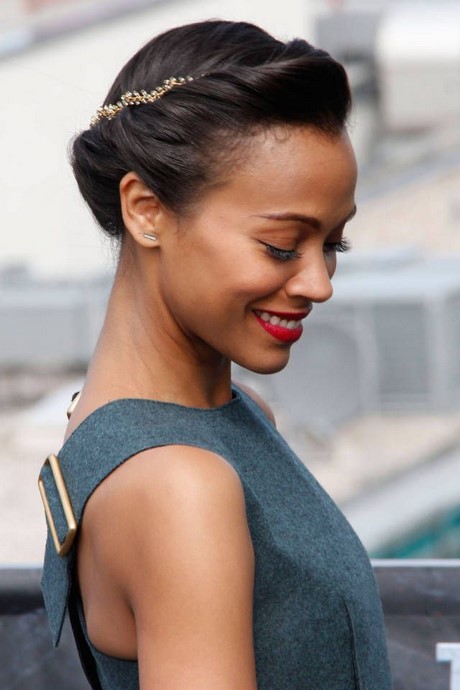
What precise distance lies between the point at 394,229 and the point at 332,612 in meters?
21.8

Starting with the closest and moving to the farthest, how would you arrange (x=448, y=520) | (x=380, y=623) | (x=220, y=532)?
1. (x=220, y=532)
2. (x=380, y=623)
3. (x=448, y=520)

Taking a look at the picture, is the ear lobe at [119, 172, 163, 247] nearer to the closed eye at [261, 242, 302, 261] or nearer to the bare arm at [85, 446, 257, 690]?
the closed eye at [261, 242, 302, 261]

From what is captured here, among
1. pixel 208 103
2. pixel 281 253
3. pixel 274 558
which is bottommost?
pixel 274 558

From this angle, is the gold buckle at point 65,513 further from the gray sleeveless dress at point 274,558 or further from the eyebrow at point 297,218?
the eyebrow at point 297,218

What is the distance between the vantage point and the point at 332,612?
1.60 m

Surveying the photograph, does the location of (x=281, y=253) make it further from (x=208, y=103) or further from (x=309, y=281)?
(x=208, y=103)

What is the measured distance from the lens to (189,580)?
139 cm

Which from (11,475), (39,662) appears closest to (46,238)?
(11,475)

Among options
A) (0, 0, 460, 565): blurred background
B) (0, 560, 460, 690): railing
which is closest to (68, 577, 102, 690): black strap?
(0, 560, 460, 690): railing

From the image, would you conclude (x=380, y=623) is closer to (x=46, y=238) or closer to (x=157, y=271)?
→ (x=157, y=271)

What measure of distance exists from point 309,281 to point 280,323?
0.06 metres

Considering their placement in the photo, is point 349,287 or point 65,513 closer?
point 65,513

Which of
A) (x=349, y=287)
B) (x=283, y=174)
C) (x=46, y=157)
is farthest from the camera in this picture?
(x=46, y=157)

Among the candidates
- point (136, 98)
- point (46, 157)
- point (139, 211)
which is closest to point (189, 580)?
point (139, 211)
